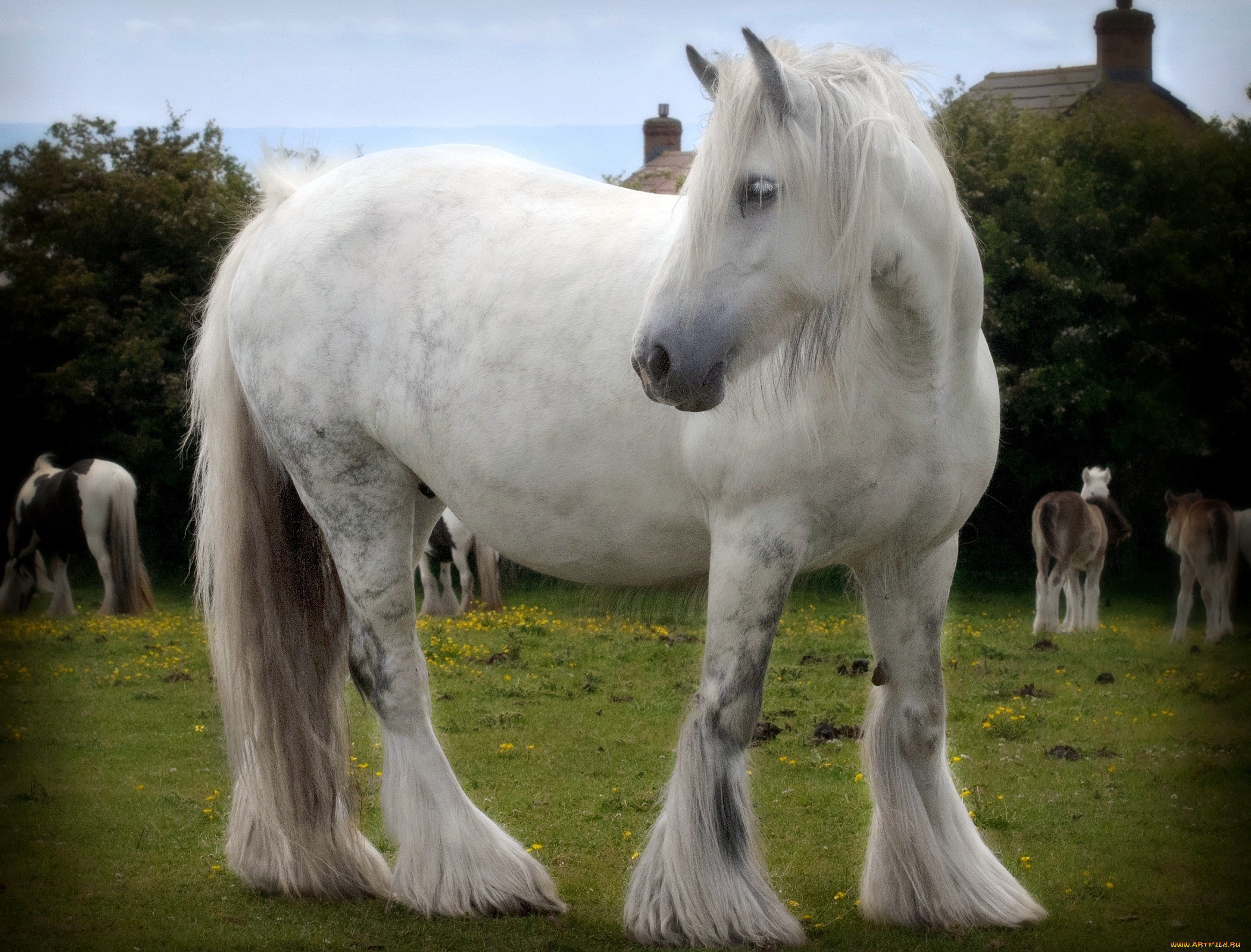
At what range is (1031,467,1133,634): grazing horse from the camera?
11.5 m

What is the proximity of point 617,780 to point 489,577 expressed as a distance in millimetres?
6216

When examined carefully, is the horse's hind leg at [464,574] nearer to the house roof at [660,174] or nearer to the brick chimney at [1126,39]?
the house roof at [660,174]

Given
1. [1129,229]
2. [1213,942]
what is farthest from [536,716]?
[1129,229]

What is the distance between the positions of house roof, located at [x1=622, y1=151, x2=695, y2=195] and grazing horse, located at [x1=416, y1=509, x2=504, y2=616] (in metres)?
3.86

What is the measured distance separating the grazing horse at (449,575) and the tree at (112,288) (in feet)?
9.33

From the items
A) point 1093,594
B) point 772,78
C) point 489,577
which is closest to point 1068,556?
point 1093,594

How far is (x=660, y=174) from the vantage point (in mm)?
10305

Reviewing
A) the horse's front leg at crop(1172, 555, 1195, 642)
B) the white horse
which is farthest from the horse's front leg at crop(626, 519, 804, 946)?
the horse's front leg at crop(1172, 555, 1195, 642)

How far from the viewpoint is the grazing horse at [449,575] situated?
11977 mm

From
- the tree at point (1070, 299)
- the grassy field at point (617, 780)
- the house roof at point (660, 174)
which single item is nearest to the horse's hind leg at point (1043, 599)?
the tree at point (1070, 299)

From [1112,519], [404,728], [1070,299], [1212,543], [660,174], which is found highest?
[660,174]

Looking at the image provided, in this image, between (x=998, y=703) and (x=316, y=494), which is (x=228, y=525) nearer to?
(x=316, y=494)

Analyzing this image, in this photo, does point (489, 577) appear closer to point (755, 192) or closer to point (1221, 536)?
point (1221, 536)

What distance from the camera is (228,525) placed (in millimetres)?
3908
